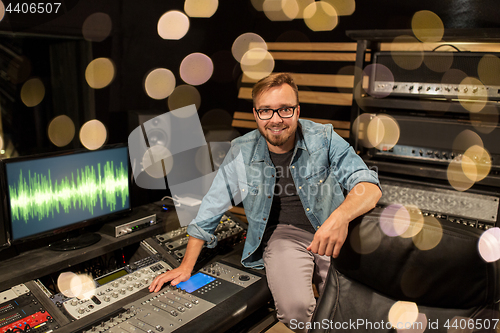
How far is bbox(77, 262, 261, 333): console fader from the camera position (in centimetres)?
139

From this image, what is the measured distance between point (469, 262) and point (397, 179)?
1551 millimetres

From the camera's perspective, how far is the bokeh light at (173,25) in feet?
9.47

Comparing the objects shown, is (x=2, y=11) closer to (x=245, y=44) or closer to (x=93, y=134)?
(x=93, y=134)

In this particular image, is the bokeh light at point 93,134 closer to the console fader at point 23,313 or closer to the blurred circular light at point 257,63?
the console fader at point 23,313

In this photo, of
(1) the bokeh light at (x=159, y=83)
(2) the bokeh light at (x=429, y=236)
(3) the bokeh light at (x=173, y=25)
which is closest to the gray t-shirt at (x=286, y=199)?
(2) the bokeh light at (x=429, y=236)

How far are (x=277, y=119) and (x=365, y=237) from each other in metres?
0.91

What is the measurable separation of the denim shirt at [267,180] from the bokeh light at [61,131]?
40.1 inches

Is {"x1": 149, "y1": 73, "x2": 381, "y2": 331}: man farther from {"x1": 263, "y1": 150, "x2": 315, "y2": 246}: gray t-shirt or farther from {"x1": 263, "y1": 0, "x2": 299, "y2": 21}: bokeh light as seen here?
{"x1": 263, "y1": 0, "x2": 299, "y2": 21}: bokeh light

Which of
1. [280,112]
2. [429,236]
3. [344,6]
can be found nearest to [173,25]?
[344,6]

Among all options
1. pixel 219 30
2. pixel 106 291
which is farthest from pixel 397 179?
pixel 219 30

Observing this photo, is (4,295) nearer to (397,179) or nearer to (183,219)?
(183,219)

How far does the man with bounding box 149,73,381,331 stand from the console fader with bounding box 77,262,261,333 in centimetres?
8

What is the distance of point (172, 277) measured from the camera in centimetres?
171

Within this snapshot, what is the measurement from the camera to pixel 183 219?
222 cm
